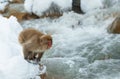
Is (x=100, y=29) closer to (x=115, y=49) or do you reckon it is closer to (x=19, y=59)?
(x=115, y=49)

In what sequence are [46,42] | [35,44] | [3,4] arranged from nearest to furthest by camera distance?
[46,42]
[35,44]
[3,4]

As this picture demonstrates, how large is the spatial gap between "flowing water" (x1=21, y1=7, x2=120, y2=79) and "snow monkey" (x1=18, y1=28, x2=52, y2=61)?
123 centimetres

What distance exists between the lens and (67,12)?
47.8 feet

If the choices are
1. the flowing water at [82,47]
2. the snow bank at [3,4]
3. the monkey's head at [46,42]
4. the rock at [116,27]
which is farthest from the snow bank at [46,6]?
the monkey's head at [46,42]

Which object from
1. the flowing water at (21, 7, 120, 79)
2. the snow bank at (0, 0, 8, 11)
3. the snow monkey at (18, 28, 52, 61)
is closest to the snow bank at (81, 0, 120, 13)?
the flowing water at (21, 7, 120, 79)

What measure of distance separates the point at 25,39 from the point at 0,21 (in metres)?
3.43

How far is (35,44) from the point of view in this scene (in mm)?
5828

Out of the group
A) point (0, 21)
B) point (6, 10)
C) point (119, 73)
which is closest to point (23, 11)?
point (6, 10)

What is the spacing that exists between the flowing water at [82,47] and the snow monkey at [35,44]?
1234mm

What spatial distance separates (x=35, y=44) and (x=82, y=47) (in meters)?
4.38

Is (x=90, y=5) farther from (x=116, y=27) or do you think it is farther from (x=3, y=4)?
(x=3, y=4)

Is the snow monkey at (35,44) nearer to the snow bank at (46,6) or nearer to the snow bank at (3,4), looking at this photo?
the snow bank at (46,6)

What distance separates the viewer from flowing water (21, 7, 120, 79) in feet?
26.0

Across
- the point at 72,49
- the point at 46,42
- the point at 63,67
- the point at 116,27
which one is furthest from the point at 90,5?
the point at 46,42
